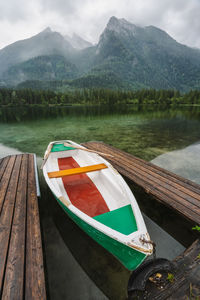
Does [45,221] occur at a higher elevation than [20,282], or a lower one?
lower

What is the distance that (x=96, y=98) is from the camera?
265 ft

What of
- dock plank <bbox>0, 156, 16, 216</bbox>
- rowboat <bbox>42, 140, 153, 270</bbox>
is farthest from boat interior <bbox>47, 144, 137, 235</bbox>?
dock plank <bbox>0, 156, 16, 216</bbox>

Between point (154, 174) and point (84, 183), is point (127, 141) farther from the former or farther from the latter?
point (84, 183)

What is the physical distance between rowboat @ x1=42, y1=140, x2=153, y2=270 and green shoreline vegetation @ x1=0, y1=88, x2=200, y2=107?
78650 mm

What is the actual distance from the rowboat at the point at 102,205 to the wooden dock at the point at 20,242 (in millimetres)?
744

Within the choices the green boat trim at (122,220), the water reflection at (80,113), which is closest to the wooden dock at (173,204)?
the green boat trim at (122,220)

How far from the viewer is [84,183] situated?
16.0 ft

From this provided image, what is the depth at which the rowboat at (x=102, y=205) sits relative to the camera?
2.35 m

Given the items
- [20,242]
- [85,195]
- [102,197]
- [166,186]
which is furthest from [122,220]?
[166,186]

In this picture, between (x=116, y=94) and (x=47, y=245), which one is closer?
(x=47, y=245)

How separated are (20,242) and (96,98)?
83.8 m

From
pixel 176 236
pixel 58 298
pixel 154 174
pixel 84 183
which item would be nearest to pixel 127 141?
pixel 154 174

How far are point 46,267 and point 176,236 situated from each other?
3.11 meters

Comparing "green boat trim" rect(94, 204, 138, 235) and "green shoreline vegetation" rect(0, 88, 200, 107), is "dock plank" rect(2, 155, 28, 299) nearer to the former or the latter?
"green boat trim" rect(94, 204, 138, 235)
